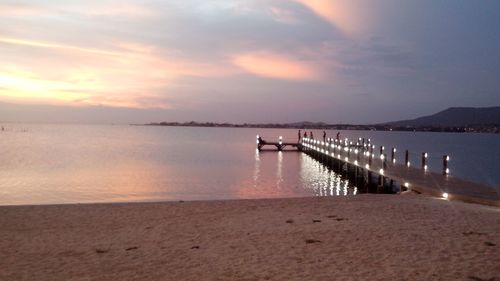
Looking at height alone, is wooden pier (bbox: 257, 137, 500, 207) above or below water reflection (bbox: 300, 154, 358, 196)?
above

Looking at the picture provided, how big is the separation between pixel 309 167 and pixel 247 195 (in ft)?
51.5

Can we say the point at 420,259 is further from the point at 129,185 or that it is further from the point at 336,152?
the point at 336,152

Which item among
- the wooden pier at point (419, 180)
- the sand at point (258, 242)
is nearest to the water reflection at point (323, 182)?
the wooden pier at point (419, 180)

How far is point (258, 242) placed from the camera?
9023mm

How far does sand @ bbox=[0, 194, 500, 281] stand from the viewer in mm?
7270

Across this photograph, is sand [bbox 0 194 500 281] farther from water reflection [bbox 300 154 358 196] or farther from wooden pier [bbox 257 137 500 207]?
water reflection [bbox 300 154 358 196]

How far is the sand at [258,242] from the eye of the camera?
286 inches

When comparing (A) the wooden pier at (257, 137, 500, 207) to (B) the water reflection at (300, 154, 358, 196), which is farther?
(B) the water reflection at (300, 154, 358, 196)

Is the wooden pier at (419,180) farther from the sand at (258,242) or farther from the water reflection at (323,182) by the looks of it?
the sand at (258,242)

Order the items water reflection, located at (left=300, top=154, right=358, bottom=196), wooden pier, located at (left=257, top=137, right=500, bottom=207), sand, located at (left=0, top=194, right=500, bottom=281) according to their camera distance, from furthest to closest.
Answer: water reflection, located at (left=300, top=154, right=358, bottom=196) < wooden pier, located at (left=257, top=137, right=500, bottom=207) < sand, located at (left=0, top=194, right=500, bottom=281)

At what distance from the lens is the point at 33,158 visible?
43781mm

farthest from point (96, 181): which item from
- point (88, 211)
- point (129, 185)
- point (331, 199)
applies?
point (331, 199)

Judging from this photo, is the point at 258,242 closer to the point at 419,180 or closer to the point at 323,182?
the point at 419,180

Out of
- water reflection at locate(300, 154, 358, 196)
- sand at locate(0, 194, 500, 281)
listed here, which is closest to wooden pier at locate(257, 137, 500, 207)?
water reflection at locate(300, 154, 358, 196)
